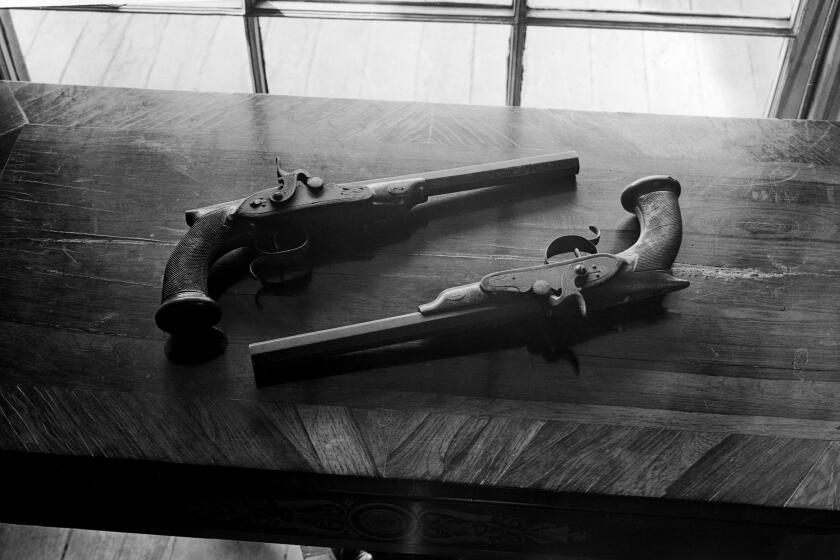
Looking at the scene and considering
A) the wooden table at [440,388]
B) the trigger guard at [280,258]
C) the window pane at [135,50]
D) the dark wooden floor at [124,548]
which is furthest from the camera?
Result: the window pane at [135,50]

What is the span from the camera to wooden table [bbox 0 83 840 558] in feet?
4.31

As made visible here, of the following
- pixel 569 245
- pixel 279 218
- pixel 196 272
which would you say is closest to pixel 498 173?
pixel 569 245

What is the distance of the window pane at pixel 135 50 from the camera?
234 centimetres

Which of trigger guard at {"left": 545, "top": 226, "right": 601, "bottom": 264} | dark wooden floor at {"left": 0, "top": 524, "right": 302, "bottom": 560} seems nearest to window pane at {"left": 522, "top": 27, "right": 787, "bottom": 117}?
trigger guard at {"left": 545, "top": 226, "right": 601, "bottom": 264}

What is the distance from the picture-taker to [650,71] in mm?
2336

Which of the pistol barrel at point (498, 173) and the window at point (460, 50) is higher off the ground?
the window at point (460, 50)

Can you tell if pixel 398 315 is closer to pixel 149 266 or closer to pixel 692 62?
pixel 149 266

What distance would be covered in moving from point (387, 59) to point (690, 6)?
0.77m

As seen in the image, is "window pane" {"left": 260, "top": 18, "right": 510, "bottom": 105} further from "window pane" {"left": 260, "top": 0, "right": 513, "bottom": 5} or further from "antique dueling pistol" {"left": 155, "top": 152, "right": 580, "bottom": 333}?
"antique dueling pistol" {"left": 155, "top": 152, "right": 580, "bottom": 333}

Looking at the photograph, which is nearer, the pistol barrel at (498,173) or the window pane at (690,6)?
the pistol barrel at (498,173)

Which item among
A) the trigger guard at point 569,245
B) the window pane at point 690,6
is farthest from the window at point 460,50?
the trigger guard at point 569,245

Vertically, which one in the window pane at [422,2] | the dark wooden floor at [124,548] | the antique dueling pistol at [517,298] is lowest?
the dark wooden floor at [124,548]

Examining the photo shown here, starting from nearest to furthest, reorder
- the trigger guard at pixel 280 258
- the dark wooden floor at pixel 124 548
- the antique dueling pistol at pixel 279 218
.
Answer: the antique dueling pistol at pixel 279 218, the trigger guard at pixel 280 258, the dark wooden floor at pixel 124 548

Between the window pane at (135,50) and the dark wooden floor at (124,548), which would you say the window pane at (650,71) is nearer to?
the window pane at (135,50)
